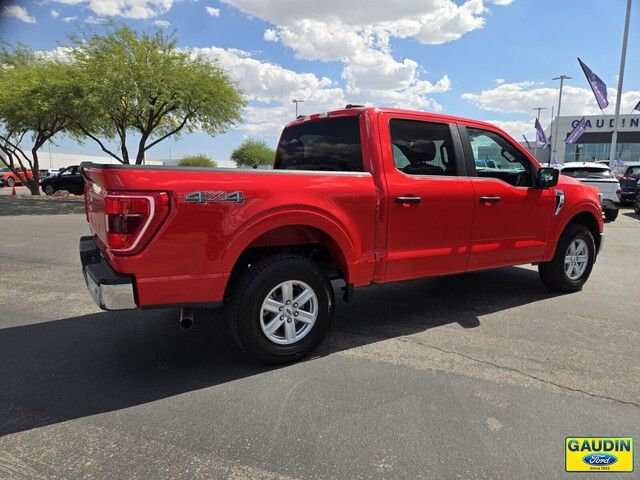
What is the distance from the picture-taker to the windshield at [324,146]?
4109 mm

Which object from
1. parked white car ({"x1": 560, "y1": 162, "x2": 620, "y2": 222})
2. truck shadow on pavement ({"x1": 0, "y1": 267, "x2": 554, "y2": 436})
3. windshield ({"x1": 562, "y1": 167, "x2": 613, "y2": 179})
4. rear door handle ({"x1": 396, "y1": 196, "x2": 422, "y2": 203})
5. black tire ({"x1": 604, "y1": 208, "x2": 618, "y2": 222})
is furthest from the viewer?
black tire ({"x1": 604, "y1": 208, "x2": 618, "y2": 222})

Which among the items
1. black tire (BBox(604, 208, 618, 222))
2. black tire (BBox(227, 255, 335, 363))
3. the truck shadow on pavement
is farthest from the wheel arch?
black tire (BBox(604, 208, 618, 222))

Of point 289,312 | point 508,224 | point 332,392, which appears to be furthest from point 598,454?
point 508,224

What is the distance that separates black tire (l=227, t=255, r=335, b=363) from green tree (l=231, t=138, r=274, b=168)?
62422 mm

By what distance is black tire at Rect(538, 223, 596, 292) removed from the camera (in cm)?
566

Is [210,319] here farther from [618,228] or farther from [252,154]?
[252,154]

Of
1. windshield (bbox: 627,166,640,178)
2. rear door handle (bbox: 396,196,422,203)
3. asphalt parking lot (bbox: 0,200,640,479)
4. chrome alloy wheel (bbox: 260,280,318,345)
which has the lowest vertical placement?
asphalt parking lot (bbox: 0,200,640,479)

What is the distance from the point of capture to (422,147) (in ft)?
14.2

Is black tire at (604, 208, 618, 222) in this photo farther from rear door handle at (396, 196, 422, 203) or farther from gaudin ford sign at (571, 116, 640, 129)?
gaudin ford sign at (571, 116, 640, 129)

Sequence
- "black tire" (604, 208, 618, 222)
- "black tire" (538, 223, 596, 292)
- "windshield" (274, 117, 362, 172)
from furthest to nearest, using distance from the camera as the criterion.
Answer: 1. "black tire" (604, 208, 618, 222)
2. "black tire" (538, 223, 596, 292)
3. "windshield" (274, 117, 362, 172)

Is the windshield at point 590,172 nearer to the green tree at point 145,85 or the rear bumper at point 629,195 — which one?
the rear bumper at point 629,195

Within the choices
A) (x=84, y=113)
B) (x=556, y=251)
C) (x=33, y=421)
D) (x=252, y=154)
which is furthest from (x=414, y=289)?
(x=252, y=154)

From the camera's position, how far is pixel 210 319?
479 cm

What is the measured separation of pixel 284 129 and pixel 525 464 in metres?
3.84
